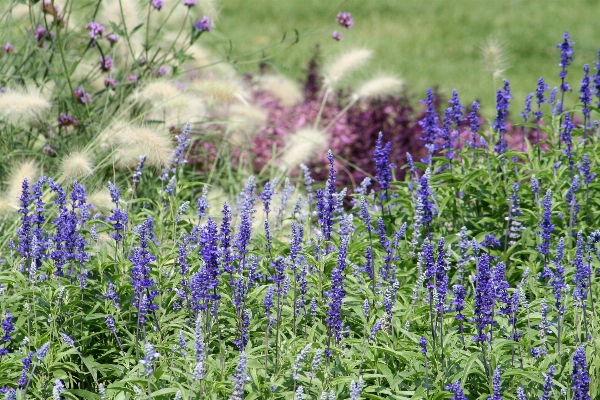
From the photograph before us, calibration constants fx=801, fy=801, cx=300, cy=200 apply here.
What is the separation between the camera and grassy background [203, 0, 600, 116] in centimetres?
1125

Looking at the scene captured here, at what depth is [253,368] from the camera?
2.61 m

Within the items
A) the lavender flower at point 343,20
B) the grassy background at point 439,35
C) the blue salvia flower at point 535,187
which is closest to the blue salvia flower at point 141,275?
the blue salvia flower at point 535,187

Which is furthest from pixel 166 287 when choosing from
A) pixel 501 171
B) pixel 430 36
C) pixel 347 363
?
pixel 430 36

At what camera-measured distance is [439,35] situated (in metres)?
12.6

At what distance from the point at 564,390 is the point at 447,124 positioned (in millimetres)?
1736

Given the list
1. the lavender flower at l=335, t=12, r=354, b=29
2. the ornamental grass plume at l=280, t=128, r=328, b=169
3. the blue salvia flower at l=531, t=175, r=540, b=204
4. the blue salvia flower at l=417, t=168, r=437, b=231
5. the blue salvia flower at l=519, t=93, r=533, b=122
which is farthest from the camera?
the lavender flower at l=335, t=12, r=354, b=29

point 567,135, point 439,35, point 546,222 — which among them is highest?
point 439,35

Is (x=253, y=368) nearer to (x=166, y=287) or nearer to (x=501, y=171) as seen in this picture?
(x=166, y=287)

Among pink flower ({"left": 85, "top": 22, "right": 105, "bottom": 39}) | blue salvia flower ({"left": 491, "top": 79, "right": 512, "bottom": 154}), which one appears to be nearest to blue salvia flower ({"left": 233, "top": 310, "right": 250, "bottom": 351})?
blue salvia flower ({"left": 491, "top": 79, "right": 512, "bottom": 154})

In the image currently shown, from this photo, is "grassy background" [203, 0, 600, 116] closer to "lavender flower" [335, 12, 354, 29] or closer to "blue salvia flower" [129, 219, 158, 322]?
"lavender flower" [335, 12, 354, 29]

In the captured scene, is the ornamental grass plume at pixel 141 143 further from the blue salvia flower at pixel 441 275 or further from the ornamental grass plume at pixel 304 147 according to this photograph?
the blue salvia flower at pixel 441 275

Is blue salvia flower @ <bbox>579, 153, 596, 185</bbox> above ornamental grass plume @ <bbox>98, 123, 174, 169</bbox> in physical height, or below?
below

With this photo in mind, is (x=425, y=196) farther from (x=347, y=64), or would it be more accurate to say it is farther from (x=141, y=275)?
(x=347, y=64)

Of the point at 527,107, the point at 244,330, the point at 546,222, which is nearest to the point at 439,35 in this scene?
the point at 527,107
